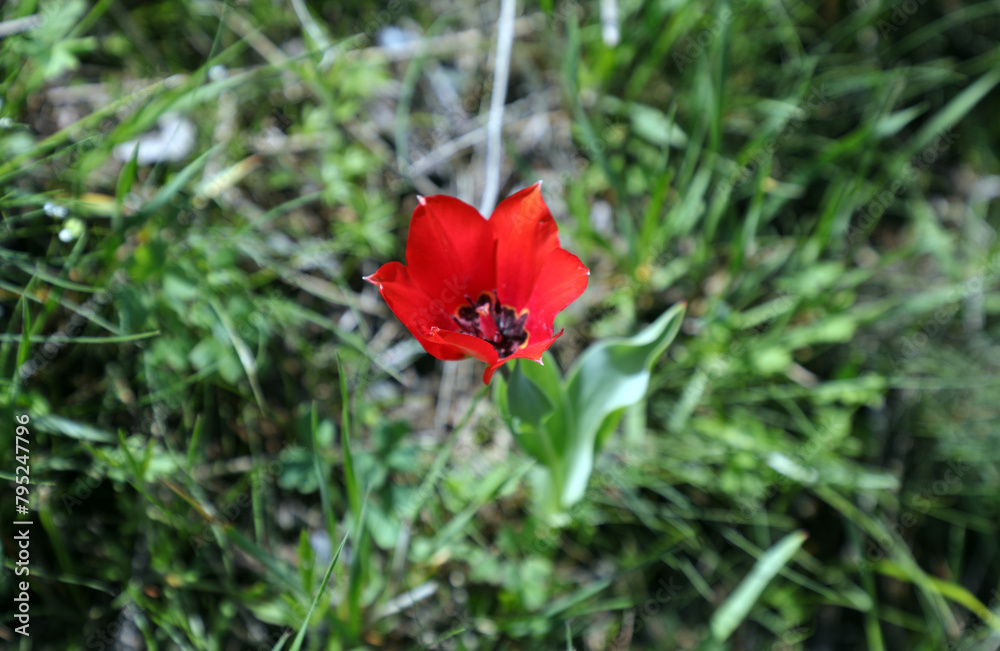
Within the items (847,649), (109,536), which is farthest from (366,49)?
(847,649)

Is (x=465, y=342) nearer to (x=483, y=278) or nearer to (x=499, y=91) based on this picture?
(x=483, y=278)

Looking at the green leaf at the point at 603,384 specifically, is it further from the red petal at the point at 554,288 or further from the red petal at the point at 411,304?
the red petal at the point at 411,304

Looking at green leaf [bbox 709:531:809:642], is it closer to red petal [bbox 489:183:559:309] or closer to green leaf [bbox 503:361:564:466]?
green leaf [bbox 503:361:564:466]

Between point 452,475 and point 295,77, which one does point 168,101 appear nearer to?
point 295,77

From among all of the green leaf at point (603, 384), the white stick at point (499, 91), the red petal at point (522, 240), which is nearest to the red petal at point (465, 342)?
the red petal at point (522, 240)

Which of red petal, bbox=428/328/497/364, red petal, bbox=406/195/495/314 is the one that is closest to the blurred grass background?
red petal, bbox=406/195/495/314

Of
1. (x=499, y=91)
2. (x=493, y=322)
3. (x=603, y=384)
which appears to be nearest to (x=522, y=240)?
(x=493, y=322)
